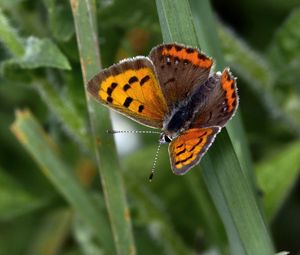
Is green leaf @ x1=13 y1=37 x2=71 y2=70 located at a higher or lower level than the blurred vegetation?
higher

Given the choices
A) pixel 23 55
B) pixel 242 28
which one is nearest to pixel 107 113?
pixel 23 55

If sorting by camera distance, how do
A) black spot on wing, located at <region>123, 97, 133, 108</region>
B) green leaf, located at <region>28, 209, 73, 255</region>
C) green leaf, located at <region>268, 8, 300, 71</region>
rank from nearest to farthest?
black spot on wing, located at <region>123, 97, 133, 108</region>
green leaf, located at <region>268, 8, 300, 71</region>
green leaf, located at <region>28, 209, 73, 255</region>

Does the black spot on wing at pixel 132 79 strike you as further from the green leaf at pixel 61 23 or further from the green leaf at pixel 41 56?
the green leaf at pixel 61 23

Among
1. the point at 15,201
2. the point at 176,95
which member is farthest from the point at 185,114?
the point at 15,201

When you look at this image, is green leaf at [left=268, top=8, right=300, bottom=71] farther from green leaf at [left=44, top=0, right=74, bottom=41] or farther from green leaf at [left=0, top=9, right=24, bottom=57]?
green leaf at [left=0, top=9, right=24, bottom=57]

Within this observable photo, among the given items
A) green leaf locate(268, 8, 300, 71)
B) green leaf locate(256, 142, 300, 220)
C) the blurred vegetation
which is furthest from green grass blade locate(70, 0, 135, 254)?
green leaf locate(268, 8, 300, 71)

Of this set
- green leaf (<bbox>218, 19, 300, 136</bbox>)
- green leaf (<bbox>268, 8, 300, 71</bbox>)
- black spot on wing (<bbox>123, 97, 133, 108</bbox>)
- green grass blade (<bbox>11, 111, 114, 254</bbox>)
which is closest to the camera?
black spot on wing (<bbox>123, 97, 133, 108</bbox>)

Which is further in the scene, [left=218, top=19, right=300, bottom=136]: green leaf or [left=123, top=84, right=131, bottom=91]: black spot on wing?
[left=218, top=19, right=300, bottom=136]: green leaf
